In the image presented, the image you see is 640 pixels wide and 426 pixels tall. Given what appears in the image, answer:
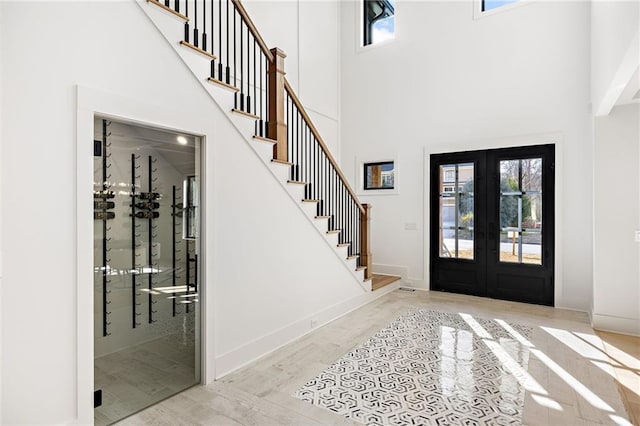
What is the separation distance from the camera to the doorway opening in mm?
2318

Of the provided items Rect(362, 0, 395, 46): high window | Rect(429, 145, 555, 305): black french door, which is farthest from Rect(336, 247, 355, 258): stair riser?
Rect(362, 0, 395, 46): high window

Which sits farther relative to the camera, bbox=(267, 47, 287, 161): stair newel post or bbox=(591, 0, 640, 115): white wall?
bbox=(267, 47, 287, 161): stair newel post

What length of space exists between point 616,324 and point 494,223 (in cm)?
194

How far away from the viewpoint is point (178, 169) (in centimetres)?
278

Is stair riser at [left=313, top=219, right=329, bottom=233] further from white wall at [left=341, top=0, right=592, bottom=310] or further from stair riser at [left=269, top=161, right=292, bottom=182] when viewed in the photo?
white wall at [left=341, top=0, right=592, bottom=310]

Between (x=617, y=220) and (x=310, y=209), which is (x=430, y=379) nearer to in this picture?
(x=310, y=209)

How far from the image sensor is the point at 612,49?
10.0 feet

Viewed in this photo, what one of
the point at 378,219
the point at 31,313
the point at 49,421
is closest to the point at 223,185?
the point at 31,313

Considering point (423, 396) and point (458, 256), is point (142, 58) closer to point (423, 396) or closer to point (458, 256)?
point (423, 396)

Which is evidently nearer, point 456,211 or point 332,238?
point 332,238

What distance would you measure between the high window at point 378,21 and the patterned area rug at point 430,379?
17.8 ft

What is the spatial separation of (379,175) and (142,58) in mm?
4917

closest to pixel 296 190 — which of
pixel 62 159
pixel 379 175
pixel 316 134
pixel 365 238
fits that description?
pixel 316 134

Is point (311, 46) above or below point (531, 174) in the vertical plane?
above
